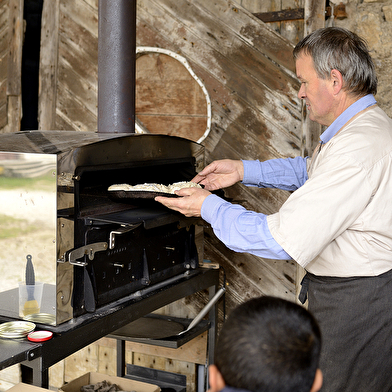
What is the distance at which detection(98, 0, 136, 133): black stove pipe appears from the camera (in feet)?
7.81

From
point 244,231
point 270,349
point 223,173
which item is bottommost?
point 270,349

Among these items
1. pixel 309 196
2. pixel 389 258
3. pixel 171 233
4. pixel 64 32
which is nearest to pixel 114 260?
pixel 171 233

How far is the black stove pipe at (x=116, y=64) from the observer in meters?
2.38

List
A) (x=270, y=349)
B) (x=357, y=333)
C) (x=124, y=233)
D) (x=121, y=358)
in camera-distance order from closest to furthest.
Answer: (x=270, y=349) < (x=357, y=333) < (x=124, y=233) < (x=121, y=358)

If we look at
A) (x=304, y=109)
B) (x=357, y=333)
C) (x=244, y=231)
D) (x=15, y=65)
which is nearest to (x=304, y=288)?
(x=357, y=333)

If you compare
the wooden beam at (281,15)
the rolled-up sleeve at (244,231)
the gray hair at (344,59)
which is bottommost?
the rolled-up sleeve at (244,231)

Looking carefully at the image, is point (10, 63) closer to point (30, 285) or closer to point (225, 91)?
point (225, 91)

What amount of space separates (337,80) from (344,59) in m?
0.07

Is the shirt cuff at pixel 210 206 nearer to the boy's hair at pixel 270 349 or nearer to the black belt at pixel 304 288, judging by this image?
the black belt at pixel 304 288

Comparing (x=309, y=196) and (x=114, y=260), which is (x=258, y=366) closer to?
(x=309, y=196)

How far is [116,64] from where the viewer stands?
2398 millimetres

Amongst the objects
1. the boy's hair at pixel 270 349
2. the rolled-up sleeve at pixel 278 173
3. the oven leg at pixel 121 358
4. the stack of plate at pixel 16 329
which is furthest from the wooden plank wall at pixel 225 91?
the boy's hair at pixel 270 349

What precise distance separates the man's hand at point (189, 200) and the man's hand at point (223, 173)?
1.76 ft

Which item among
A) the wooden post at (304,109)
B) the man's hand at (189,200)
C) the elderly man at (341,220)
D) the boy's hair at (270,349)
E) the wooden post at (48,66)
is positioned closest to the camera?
the boy's hair at (270,349)
